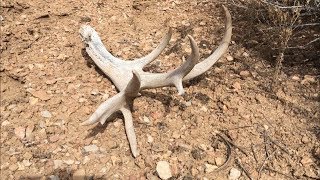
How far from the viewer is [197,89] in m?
2.71

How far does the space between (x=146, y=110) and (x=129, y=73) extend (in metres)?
0.25

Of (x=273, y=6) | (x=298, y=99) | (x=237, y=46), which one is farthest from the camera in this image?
(x=237, y=46)

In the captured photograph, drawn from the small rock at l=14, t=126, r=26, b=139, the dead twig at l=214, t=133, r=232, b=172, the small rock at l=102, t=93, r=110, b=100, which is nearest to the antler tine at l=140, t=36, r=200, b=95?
the small rock at l=102, t=93, r=110, b=100

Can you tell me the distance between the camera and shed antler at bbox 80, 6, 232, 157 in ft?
7.60

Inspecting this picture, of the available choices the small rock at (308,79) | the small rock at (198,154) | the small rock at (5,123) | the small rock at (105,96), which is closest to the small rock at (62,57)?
the small rock at (105,96)

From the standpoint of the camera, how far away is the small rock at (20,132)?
2436 mm

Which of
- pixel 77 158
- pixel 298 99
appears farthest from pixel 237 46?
pixel 77 158

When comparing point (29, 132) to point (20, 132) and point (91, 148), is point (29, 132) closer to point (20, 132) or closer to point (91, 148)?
point (20, 132)

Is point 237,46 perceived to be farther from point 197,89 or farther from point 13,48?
point 13,48

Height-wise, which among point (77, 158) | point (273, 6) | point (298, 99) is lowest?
point (77, 158)

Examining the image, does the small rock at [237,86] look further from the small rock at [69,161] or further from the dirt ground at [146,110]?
the small rock at [69,161]

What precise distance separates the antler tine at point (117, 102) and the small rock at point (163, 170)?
1.25 feet

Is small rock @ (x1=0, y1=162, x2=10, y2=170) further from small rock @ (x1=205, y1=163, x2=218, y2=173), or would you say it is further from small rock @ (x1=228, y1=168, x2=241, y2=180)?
small rock @ (x1=228, y1=168, x2=241, y2=180)

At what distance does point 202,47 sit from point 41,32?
1.15 metres
